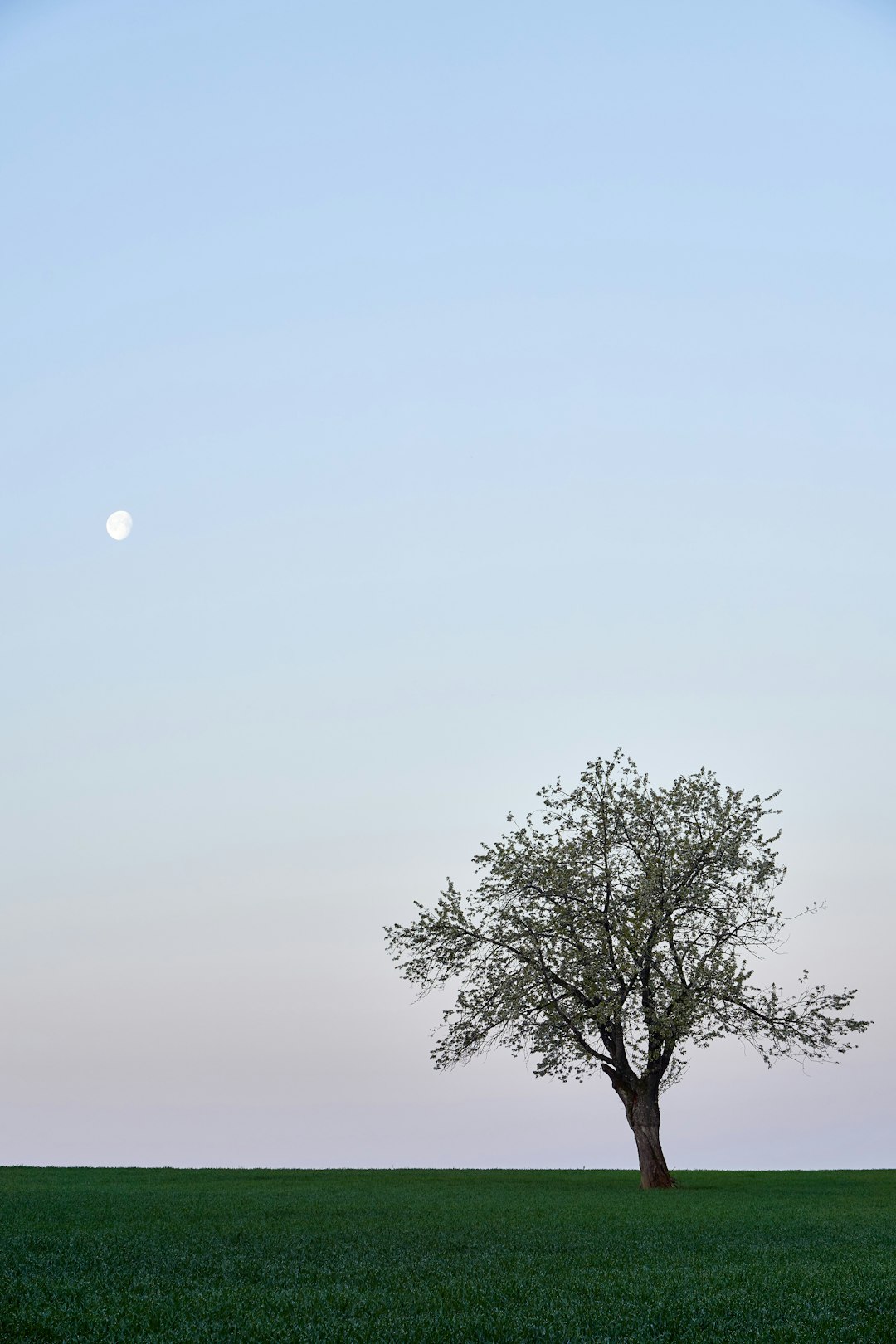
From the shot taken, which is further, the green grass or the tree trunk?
the tree trunk

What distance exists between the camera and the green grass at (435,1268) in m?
15.2

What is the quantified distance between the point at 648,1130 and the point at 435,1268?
95.5ft

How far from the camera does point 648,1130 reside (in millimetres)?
47531

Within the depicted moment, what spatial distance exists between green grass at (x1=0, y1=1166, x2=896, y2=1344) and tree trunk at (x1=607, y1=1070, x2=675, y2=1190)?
7255 millimetres

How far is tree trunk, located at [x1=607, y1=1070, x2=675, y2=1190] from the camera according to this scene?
47.5 m

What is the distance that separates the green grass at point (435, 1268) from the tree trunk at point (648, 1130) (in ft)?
23.8

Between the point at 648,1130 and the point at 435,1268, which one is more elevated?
the point at 648,1130

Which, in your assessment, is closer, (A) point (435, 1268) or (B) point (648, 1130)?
(A) point (435, 1268)

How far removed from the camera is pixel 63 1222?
2733 cm

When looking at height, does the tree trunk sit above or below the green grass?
above

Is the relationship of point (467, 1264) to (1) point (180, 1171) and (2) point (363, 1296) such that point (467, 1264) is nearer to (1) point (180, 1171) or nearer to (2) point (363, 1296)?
(2) point (363, 1296)

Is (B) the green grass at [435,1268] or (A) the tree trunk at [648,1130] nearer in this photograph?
(B) the green grass at [435,1268]

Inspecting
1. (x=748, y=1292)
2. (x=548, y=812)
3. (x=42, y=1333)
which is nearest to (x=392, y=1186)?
(x=548, y=812)

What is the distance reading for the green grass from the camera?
49.8 feet
